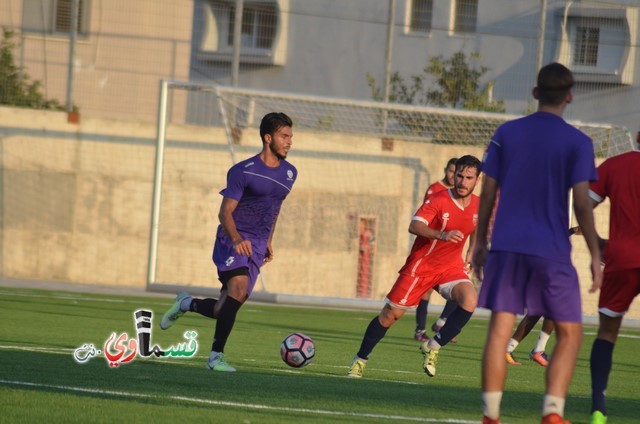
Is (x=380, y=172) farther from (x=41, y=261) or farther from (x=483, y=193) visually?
(x=483, y=193)

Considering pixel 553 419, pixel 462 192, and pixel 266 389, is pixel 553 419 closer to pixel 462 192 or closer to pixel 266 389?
pixel 266 389

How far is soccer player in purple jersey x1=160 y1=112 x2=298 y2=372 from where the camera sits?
9375 mm

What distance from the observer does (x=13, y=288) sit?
19484mm

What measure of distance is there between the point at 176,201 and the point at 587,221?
53.4ft

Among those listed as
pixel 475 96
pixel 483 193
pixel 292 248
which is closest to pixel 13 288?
pixel 292 248

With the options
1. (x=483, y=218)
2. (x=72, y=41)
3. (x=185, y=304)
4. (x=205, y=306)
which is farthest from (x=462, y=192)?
(x=72, y=41)

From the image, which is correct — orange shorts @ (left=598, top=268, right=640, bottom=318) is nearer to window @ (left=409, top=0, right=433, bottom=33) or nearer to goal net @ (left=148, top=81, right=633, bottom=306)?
goal net @ (left=148, top=81, right=633, bottom=306)

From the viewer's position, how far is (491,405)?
6.04 m

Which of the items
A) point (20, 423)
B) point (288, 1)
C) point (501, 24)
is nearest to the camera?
point (20, 423)

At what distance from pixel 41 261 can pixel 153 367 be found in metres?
13.8

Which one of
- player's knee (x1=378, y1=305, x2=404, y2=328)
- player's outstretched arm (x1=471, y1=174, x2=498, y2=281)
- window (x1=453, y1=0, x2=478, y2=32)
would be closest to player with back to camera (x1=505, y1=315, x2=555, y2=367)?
player's knee (x1=378, y1=305, x2=404, y2=328)

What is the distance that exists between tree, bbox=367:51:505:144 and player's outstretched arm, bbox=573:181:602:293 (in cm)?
1468

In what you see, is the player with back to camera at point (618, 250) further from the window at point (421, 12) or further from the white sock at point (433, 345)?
the window at point (421, 12)

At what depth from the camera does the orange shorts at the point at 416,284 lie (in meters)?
9.89
